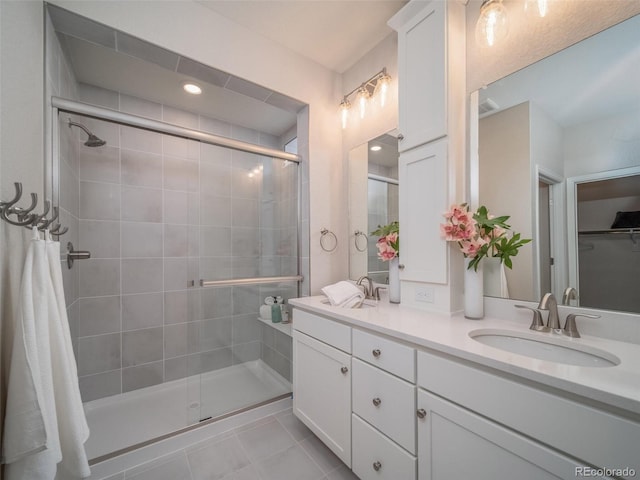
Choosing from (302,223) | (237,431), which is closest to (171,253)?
(302,223)

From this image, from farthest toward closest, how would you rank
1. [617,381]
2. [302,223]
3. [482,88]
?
[302,223] < [482,88] < [617,381]

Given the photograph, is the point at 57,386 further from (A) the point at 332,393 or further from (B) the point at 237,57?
(B) the point at 237,57

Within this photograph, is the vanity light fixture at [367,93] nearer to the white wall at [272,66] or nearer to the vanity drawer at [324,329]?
the white wall at [272,66]

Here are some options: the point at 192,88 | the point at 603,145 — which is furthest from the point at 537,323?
the point at 192,88

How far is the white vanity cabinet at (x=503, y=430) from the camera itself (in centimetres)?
59

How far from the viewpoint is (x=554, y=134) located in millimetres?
1099

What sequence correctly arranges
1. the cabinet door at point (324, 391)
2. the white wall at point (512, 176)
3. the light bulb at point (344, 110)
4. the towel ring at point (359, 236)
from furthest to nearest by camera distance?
the light bulb at point (344, 110)
the towel ring at point (359, 236)
the cabinet door at point (324, 391)
the white wall at point (512, 176)

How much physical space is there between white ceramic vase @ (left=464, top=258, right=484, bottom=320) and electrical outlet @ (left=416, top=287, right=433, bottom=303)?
167 millimetres

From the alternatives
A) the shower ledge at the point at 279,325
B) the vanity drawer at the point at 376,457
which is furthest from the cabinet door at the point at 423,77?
the shower ledge at the point at 279,325

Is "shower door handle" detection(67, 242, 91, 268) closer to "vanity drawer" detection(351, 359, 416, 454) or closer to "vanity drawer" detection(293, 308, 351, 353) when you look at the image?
"vanity drawer" detection(293, 308, 351, 353)

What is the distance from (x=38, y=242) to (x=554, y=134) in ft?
6.48

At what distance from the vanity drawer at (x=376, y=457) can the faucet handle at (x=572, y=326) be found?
741 mm

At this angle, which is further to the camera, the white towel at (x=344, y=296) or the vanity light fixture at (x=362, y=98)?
the vanity light fixture at (x=362, y=98)

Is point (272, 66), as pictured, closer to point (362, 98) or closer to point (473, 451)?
point (362, 98)
